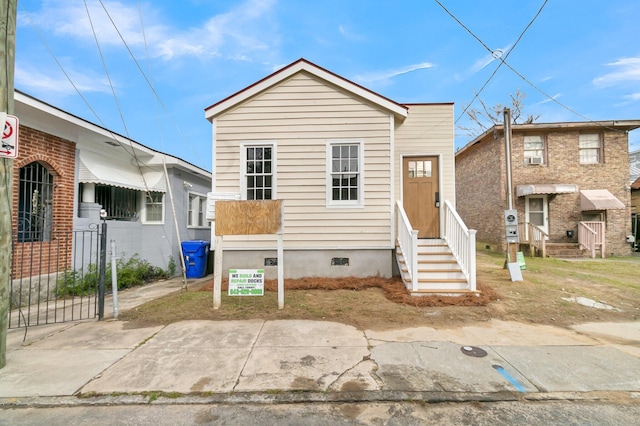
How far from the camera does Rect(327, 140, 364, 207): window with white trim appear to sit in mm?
7699

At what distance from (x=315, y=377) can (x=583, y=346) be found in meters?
3.84

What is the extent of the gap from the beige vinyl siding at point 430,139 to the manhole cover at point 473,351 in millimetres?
4697

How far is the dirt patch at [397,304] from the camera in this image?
523 cm

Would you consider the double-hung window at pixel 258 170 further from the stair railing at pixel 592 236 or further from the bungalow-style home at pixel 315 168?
the stair railing at pixel 592 236

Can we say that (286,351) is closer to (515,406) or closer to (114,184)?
(515,406)

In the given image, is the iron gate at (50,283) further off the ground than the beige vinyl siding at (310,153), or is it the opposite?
the beige vinyl siding at (310,153)

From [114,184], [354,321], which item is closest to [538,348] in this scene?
[354,321]

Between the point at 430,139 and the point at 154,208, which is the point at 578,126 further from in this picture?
the point at 154,208

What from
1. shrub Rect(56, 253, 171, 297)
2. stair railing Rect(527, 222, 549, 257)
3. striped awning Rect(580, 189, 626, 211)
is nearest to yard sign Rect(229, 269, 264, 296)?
shrub Rect(56, 253, 171, 297)

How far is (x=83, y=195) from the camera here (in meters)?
7.85

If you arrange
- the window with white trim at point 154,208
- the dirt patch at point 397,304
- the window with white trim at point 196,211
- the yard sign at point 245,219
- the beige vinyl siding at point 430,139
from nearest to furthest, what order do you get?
the dirt patch at point 397,304 → the yard sign at point 245,219 → the beige vinyl siding at point 430,139 → the window with white trim at point 154,208 → the window with white trim at point 196,211

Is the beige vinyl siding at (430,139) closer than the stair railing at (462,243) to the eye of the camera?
No

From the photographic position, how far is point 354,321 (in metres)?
5.07

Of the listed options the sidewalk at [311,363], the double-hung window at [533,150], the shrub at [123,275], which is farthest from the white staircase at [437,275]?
the double-hung window at [533,150]
